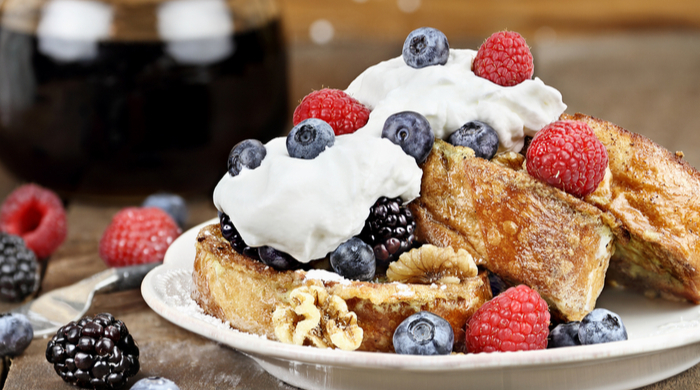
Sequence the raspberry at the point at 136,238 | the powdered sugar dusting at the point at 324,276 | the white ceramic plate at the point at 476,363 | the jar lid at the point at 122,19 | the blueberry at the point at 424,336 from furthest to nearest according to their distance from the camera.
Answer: the jar lid at the point at 122,19, the raspberry at the point at 136,238, the powdered sugar dusting at the point at 324,276, the blueberry at the point at 424,336, the white ceramic plate at the point at 476,363

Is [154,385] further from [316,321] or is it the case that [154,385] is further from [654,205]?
[654,205]

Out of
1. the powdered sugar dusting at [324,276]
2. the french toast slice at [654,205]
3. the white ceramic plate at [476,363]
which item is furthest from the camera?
the french toast slice at [654,205]

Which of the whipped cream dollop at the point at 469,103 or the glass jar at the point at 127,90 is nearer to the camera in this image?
the whipped cream dollop at the point at 469,103

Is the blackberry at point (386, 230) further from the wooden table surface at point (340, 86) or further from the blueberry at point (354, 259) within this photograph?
the wooden table surface at point (340, 86)

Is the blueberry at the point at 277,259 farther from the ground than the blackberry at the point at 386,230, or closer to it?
closer to it

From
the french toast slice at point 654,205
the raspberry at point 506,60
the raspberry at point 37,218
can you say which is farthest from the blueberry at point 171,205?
the french toast slice at point 654,205

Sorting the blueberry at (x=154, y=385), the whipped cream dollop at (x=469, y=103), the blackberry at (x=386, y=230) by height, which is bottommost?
the blueberry at (x=154, y=385)

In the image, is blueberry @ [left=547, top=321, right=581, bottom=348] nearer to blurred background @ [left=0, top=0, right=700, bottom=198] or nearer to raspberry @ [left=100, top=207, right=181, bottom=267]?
raspberry @ [left=100, top=207, right=181, bottom=267]

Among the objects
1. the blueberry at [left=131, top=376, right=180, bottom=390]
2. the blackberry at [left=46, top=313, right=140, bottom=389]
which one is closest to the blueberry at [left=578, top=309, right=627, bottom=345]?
the blueberry at [left=131, top=376, right=180, bottom=390]
